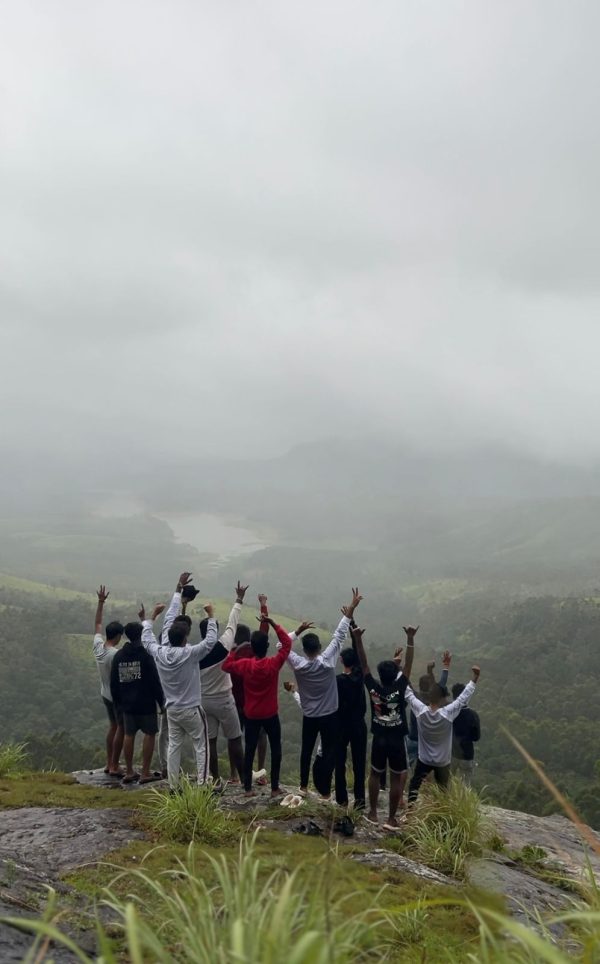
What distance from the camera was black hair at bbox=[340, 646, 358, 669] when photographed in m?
8.43

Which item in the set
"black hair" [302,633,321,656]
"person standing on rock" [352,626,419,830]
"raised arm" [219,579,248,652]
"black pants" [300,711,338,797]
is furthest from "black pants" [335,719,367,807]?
"raised arm" [219,579,248,652]

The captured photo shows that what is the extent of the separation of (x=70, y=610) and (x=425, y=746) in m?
140

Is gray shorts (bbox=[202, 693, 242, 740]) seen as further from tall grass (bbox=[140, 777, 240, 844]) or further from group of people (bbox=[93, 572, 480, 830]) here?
tall grass (bbox=[140, 777, 240, 844])

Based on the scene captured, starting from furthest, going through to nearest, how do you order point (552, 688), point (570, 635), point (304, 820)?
point (570, 635) < point (552, 688) < point (304, 820)

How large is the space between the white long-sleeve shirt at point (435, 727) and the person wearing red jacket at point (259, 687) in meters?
1.79

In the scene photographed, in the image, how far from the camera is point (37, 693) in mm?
81312

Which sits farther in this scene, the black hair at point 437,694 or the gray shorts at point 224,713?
the gray shorts at point 224,713

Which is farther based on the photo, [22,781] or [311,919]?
[22,781]

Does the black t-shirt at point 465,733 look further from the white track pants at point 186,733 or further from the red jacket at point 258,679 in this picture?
the white track pants at point 186,733

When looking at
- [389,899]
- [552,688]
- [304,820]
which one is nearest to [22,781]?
[304,820]

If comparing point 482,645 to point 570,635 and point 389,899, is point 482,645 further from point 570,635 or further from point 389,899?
point 389,899

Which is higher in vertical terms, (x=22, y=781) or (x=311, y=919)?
(x=311, y=919)

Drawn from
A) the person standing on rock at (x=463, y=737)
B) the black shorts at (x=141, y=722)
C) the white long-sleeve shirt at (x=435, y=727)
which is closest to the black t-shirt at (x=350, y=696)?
the white long-sleeve shirt at (x=435, y=727)

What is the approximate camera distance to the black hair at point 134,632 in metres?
8.70
